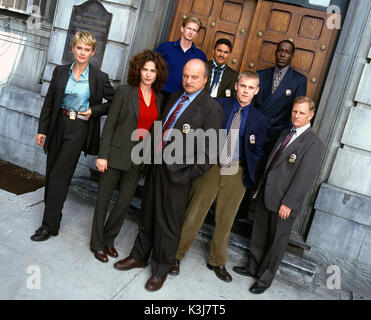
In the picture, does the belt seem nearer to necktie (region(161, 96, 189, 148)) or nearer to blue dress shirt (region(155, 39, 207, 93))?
necktie (region(161, 96, 189, 148))

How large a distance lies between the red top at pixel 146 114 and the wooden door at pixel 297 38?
2.13 m

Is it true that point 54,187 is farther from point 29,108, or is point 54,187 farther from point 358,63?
point 358,63

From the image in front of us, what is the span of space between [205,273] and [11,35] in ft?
16.9

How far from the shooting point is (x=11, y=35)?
232 inches

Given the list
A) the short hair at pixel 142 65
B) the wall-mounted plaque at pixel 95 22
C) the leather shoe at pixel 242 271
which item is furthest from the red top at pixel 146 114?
the wall-mounted plaque at pixel 95 22

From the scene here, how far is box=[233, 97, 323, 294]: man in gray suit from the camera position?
3.33m

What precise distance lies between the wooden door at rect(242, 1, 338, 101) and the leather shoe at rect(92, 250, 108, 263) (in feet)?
10.5

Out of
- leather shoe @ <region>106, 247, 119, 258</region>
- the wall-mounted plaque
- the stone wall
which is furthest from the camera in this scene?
the wall-mounted plaque

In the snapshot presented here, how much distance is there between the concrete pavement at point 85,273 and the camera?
2965 millimetres

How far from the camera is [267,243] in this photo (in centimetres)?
370

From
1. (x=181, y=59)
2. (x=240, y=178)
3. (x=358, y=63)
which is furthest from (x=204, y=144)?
(x=358, y=63)

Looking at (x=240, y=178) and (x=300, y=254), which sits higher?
(x=240, y=178)

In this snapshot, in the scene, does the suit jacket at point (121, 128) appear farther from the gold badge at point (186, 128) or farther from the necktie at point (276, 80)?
the necktie at point (276, 80)

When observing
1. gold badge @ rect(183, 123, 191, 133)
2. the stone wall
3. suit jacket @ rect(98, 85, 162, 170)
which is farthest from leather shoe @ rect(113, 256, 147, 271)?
the stone wall
